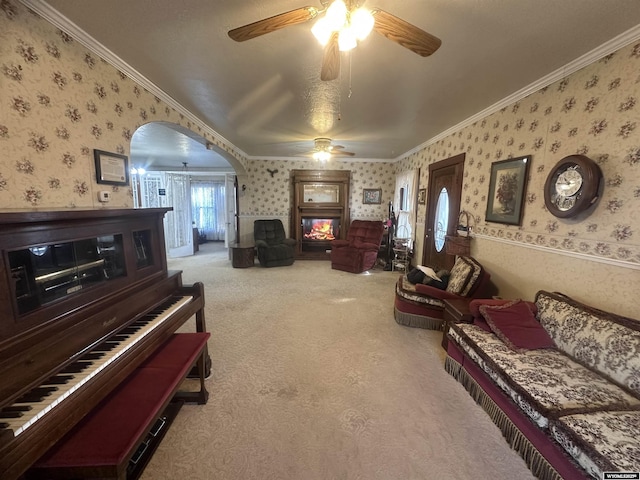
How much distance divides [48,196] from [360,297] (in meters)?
3.37

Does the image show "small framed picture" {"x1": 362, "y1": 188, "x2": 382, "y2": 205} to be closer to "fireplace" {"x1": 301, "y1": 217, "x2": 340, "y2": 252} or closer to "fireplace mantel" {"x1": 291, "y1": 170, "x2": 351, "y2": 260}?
"fireplace mantel" {"x1": 291, "y1": 170, "x2": 351, "y2": 260}

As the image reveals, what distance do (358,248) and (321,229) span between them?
1490mm

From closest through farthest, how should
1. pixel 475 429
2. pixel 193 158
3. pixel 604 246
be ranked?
pixel 475 429 → pixel 604 246 → pixel 193 158

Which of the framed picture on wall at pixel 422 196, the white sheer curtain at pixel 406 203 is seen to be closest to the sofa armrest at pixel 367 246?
the white sheer curtain at pixel 406 203

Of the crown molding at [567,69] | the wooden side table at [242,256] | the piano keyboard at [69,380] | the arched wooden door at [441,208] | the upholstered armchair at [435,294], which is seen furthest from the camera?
the wooden side table at [242,256]

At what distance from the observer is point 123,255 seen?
154cm

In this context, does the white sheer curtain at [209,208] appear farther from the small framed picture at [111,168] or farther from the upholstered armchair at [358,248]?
the small framed picture at [111,168]

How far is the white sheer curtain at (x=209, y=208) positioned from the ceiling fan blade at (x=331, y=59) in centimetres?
755

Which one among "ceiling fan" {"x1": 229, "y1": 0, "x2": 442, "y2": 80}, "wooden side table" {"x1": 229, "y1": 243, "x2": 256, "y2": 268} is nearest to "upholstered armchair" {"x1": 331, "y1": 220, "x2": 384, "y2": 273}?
"wooden side table" {"x1": 229, "y1": 243, "x2": 256, "y2": 268}

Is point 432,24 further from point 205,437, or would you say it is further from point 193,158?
point 193,158

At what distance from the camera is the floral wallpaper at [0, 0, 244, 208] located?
53.2 inches

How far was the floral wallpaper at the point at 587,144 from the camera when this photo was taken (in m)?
1.67

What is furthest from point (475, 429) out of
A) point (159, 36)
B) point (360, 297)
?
point (159, 36)

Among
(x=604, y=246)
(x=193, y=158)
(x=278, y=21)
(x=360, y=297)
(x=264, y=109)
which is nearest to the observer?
(x=278, y=21)
